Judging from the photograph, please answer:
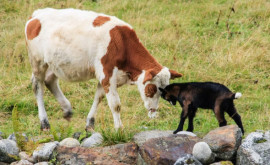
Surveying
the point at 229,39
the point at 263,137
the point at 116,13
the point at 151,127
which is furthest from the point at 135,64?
the point at 116,13

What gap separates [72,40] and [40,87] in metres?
1.42

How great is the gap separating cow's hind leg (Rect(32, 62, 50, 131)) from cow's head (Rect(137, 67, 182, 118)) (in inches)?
76.0

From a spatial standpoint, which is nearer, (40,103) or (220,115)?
(220,115)

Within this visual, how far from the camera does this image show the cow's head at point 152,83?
266 inches

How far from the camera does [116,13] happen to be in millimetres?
12914

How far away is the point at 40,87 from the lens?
830cm

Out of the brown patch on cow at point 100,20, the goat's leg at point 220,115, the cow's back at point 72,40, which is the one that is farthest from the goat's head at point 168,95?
the brown patch on cow at point 100,20

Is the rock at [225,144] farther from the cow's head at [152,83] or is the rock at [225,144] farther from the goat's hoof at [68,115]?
the goat's hoof at [68,115]

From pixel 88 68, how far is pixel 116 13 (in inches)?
233

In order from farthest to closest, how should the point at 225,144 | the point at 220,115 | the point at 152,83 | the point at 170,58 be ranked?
the point at 170,58 < the point at 152,83 < the point at 220,115 < the point at 225,144

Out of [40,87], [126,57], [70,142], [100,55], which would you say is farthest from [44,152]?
[40,87]

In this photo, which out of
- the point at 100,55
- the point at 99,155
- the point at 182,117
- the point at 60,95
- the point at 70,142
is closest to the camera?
the point at 99,155

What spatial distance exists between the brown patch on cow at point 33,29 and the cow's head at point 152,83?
199 centimetres

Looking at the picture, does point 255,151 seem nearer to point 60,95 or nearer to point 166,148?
point 166,148
